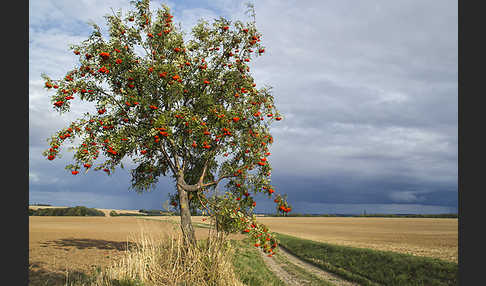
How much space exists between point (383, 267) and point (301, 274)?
18.8ft

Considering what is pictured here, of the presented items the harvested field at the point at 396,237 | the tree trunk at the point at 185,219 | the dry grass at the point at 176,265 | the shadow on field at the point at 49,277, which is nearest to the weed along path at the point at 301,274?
the tree trunk at the point at 185,219

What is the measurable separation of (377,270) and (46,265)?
19.7 metres

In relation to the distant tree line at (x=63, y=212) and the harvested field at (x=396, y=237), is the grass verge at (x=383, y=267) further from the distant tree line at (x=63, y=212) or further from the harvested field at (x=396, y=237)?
the distant tree line at (x=63, y=212)

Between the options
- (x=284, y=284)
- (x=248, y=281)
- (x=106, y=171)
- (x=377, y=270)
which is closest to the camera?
(x=106, y=171)

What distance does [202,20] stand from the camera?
54.1 feet

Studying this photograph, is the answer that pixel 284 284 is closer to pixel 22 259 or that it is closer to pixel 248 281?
pixel 248 281

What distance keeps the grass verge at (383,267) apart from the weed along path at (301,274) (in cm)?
86

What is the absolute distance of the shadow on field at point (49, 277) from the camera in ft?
42.7

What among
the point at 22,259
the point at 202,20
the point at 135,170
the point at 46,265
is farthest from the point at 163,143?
the point at 22,259

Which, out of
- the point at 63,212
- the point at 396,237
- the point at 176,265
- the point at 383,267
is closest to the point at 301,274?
the point at 383,267

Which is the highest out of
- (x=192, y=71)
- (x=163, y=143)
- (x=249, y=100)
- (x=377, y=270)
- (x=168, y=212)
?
(x=192, y=71)

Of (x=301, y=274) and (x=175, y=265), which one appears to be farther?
(x=301, y=274)

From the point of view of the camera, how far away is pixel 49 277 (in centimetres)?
1406

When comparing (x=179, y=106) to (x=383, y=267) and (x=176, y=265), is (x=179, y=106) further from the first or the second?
(x=383, y=267)
